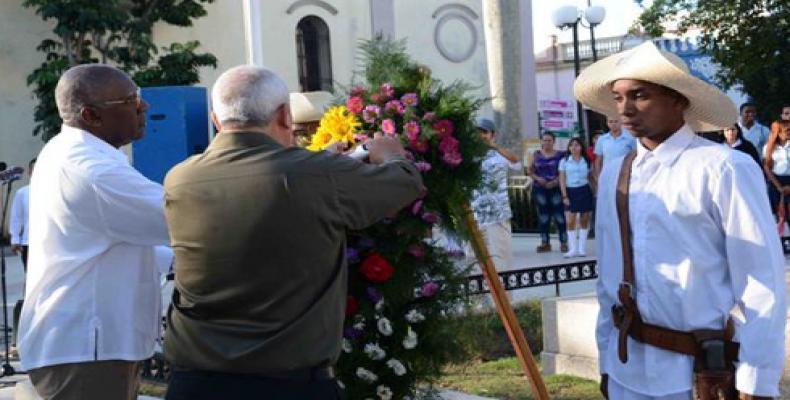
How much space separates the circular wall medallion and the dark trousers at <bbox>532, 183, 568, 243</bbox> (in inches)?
522

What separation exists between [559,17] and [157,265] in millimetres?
22483

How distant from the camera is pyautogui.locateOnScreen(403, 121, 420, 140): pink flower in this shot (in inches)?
187

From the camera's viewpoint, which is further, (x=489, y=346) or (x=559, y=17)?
(x=559, y=17)

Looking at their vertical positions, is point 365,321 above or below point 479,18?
below

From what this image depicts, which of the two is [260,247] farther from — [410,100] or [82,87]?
[410,100]

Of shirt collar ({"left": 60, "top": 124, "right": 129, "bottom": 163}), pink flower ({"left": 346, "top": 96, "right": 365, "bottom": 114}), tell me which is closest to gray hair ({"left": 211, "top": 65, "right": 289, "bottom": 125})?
shirt collar ({"left": 60, "top": 124, "right": 129, "bottom": 163})

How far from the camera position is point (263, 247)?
10.6 feet

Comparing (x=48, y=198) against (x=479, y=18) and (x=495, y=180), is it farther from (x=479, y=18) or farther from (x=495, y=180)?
(x=479, y=18)

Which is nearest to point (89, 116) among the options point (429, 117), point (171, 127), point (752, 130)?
point (429, 117)

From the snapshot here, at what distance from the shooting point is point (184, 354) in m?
3.39

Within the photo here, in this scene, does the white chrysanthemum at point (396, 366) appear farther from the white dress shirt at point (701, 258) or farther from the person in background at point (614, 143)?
the person in background at point (614, 143)

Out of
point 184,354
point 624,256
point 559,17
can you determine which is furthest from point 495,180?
point 559,17

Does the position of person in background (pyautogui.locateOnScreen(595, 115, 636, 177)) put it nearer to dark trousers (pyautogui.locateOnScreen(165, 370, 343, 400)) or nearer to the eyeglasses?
the eyeglasses

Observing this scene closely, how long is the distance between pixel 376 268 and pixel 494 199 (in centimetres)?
263
